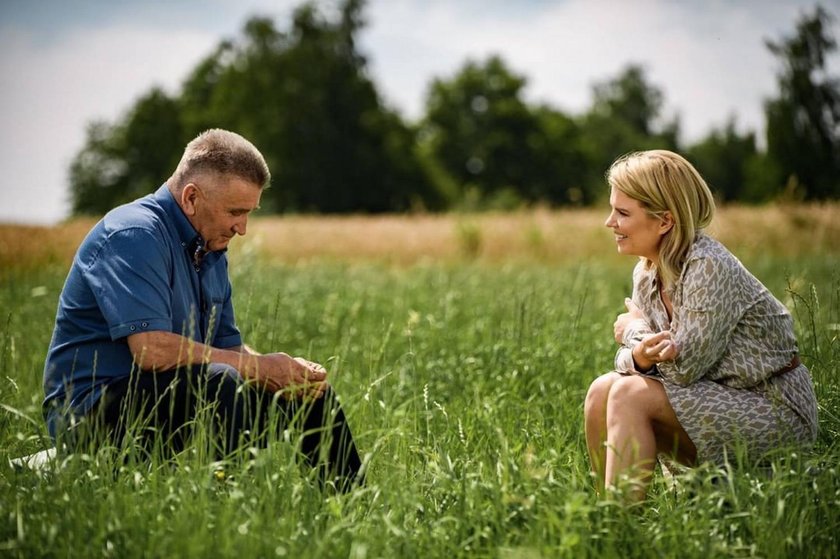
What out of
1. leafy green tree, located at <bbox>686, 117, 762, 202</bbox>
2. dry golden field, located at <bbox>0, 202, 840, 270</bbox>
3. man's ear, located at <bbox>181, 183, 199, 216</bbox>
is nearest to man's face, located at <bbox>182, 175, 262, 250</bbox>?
man's ear, located at <bbox>181, 183, 199, 216</bbox>

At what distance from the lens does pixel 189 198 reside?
345cm

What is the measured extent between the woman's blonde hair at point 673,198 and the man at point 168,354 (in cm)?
144

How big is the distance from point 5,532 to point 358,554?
1.09 m

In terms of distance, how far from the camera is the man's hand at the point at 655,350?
3.04 meters

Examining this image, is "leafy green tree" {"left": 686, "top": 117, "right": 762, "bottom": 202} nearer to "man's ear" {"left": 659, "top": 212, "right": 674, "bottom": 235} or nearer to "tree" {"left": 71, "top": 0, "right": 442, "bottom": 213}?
"tree" {"left": 71, "top": 0, "right": 442, "bottom": 213}

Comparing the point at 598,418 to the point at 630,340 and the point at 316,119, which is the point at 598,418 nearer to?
the point at 630,340

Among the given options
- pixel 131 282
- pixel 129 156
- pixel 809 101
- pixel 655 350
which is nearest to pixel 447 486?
pixel 655 350

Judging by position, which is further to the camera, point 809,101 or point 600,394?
point 809,101

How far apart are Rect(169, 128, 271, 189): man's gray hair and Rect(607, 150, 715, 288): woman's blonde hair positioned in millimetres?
1548

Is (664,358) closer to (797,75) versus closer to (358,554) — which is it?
(358,554)

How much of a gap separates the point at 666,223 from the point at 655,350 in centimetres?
55

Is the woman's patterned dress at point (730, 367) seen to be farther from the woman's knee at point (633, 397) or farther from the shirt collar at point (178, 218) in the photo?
the shirt collar at point (178, 218)

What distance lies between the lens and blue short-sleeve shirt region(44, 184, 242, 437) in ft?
10.0

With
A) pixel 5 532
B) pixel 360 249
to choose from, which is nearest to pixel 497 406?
pixel 5 532
